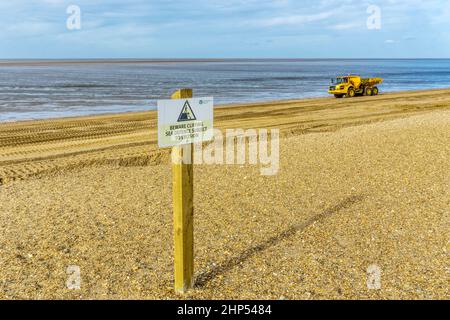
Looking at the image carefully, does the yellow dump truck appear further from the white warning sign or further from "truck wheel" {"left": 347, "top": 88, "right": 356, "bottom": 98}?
the white warning sign

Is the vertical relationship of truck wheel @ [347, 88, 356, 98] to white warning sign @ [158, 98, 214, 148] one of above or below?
above

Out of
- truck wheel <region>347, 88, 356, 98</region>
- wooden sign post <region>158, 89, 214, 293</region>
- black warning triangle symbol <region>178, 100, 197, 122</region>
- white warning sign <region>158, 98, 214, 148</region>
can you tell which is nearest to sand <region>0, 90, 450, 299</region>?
wooden sign post <region>158, 89, 214, 293</region>

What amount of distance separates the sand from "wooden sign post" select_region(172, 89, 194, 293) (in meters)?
0.19

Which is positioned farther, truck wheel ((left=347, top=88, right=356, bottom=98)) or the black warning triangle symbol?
truck wheel ((left=347, top=88, right=356, bottom=98))

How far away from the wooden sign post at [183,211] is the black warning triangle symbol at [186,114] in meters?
0.08

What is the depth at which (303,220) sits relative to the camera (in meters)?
6.32

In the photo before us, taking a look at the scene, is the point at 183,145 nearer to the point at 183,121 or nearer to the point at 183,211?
the point at 183,121

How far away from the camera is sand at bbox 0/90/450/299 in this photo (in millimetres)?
4621

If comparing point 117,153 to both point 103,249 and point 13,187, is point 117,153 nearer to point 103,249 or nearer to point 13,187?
point 13,187

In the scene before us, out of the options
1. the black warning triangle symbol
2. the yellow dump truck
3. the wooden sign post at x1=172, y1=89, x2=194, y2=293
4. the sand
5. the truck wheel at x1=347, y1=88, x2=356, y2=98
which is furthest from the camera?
the truck wheel at x1=347, y1=88, x2=356, y2=98

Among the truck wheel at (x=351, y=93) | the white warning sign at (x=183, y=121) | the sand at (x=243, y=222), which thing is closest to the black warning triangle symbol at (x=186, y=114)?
the white warning sign at (x=183, y=121)

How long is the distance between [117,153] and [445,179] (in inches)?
286

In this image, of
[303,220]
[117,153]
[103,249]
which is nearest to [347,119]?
[117,153]

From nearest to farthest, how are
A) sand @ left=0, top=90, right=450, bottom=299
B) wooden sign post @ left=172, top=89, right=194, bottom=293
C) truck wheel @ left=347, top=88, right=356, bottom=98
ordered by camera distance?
wooden sign post @ left=172, top=89, right=194, bottom=293, sand @ left=0, top=90, right=450, bottom=299, truck wheel @ left=347, top=88, right=356, bottom=98
